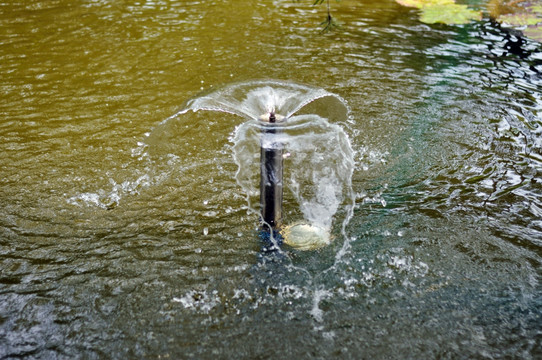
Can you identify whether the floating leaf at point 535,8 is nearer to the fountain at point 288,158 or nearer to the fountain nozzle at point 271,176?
the fountain at point 288,158

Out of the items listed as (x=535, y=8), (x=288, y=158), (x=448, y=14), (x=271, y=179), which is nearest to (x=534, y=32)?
(x=448, y=14)

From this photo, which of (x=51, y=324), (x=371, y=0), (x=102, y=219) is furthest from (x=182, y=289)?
(x=371, y=0)

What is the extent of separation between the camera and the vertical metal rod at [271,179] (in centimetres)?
337

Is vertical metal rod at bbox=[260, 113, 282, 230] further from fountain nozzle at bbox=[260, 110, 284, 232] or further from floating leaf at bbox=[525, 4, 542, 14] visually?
floating leaf at bbox=[525, 4, 542, 14]

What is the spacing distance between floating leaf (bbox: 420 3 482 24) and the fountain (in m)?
5.88

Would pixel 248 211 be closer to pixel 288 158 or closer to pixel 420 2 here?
pixel 288 158

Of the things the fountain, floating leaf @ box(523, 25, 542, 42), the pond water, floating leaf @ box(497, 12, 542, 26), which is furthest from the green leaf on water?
the fountain

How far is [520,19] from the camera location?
32.2 feet

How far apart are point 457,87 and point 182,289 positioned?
16.9 feet

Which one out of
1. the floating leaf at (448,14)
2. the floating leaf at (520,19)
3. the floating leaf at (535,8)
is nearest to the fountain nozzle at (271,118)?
the floating leaf at (448,14)

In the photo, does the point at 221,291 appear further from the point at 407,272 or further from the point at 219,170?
the point at 219,170

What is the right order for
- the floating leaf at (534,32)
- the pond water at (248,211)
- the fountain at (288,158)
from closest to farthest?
the pond water at (248,211) < the fountain at (288,158) < the floating leaf at (534,32)

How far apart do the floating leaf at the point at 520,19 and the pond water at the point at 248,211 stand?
192 cm

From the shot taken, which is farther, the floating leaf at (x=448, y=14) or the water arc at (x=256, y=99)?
the floating leaf at (x=448, y=14)
